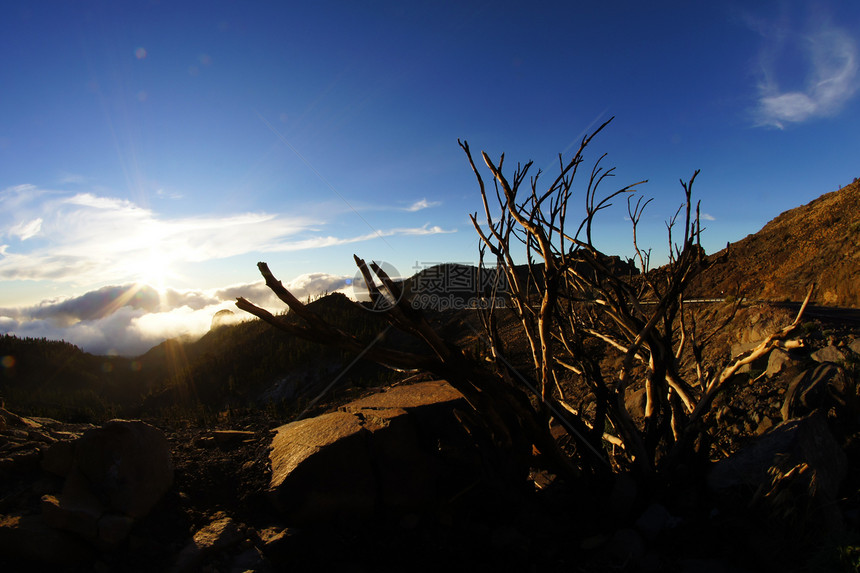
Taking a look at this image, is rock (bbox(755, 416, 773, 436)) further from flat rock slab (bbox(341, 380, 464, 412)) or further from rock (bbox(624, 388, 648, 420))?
flat rock slab (bbox(341, 380, 464, 412))

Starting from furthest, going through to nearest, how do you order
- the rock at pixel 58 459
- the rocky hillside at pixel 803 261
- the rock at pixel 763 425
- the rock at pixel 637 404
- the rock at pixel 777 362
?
1. the rocky hillside at pixel 803 261
2. the rock at pixel 637 404
3. the rock at pixel 777 362
4. the rock at pixel 763 425
5. the rock at pixel 58 459

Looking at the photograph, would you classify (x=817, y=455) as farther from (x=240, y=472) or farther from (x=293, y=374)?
(x=293, y=374)

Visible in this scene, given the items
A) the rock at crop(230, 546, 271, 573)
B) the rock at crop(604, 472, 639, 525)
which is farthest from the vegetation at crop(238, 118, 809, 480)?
the rock at crop(230, 546, 271, 573)

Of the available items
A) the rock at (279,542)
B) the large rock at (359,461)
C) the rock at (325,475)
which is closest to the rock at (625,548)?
the large rock at (359,461)

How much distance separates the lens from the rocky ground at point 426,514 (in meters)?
2.52

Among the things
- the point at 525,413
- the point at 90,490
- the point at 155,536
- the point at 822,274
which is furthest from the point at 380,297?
the point at 822,274

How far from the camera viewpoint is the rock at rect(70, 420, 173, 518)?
9.01ft

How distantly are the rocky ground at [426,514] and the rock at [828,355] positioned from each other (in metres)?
1.78

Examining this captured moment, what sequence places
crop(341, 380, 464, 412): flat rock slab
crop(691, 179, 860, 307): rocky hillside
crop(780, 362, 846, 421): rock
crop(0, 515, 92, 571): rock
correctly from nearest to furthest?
crop(0, 515, 92, 571): rock, crop(780, 362, 846, 421): rock, crop(341, 380, 464, 412): flat rock slab, crop(691, 179, 860, 307): rocky hillside

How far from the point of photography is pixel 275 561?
2.66m

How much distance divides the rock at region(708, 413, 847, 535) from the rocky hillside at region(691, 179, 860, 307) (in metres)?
9.83

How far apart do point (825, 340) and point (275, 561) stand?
7.77m

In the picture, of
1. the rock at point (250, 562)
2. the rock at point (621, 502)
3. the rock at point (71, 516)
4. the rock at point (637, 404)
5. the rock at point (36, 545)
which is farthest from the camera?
the rock at point (637, 404)

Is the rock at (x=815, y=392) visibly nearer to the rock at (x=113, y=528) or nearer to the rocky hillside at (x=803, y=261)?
the rock at (x=113, y=528)
